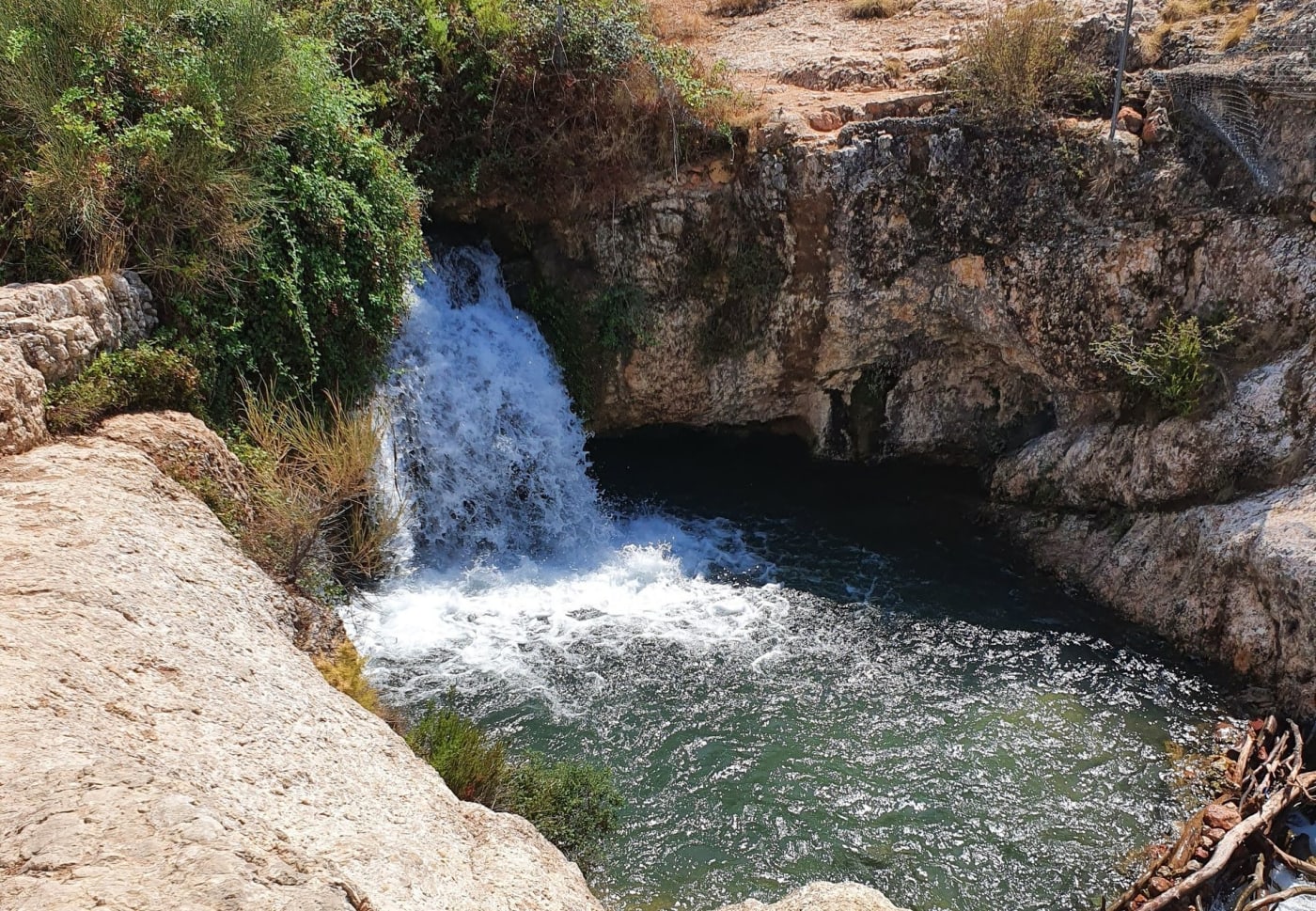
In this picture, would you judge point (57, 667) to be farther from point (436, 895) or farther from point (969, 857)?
point (969, 857)

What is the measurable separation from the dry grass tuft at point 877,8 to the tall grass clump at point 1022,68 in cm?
362

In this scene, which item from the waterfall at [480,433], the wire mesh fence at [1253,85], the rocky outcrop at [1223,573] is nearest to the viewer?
the rocky outcrop at [1223,573]

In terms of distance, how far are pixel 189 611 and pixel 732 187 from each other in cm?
821

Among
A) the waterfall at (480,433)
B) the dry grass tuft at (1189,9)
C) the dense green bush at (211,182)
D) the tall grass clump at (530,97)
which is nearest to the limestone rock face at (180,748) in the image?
the dense green bush at (211,182)

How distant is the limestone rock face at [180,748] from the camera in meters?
2.85

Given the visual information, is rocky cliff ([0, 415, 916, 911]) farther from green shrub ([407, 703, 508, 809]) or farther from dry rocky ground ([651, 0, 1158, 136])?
dry rocky ground ([651, 0, 1158, 136])

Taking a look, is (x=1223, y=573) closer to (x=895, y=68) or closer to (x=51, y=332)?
(x=895, y=68)

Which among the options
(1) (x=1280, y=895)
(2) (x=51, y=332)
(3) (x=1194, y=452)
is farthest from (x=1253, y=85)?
(2) (x=51, y=332)

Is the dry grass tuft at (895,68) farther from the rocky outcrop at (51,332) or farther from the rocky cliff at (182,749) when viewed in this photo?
the rocky cliff at (182,749)

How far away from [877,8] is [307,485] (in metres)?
12.0

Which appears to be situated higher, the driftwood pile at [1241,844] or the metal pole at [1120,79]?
the metal pole at [1120,79]

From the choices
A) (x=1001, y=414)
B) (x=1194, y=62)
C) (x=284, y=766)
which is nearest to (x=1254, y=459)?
(x=1001, y=414)

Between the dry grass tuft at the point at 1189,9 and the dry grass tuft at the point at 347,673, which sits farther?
the dry grass tuft at the point at 1189,9

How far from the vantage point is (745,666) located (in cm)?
834
